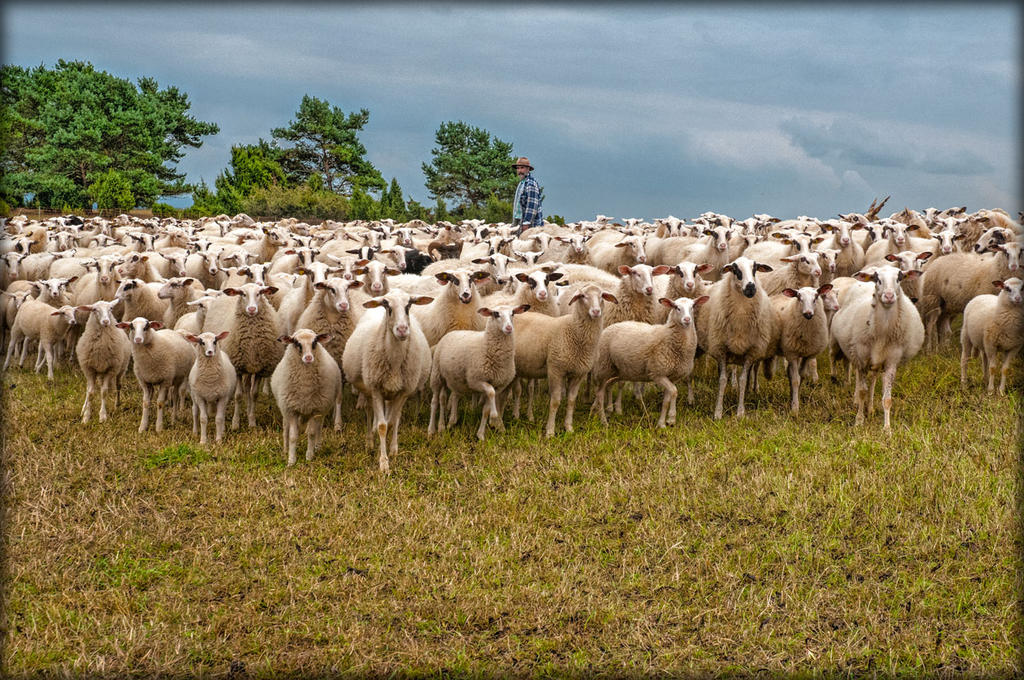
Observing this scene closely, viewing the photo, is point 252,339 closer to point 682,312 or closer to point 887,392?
point 682,312

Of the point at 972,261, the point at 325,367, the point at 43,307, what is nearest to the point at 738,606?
the point at 325,367

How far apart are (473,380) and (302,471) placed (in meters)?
2.19

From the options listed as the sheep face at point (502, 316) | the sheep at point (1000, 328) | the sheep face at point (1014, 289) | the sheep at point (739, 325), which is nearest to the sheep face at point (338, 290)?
the sheep face at point (502, 316)

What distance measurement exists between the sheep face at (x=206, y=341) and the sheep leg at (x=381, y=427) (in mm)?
2027

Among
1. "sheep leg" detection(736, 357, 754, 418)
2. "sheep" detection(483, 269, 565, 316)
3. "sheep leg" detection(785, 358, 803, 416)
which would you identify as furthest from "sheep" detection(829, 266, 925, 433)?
"sheep" detection(483, 269, 565, 316)

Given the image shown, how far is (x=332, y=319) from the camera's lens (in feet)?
34.9

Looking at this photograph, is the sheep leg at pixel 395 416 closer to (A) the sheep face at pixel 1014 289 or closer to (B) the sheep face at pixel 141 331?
(B) the sheep face at pixel 141 331

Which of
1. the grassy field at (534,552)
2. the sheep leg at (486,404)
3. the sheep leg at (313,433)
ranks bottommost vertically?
the grassy field at (534,552)

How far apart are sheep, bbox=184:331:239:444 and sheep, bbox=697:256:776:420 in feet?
19.5

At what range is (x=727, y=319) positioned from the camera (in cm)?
1084

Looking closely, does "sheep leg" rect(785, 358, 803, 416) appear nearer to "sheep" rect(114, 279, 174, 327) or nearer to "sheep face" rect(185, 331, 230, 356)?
"sheep face" rect(185, 331, 230, 356)

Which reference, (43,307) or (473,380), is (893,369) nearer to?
(473,380)

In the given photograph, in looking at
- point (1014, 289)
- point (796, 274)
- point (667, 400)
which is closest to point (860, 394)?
point (667, 400)

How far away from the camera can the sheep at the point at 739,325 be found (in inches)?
421
